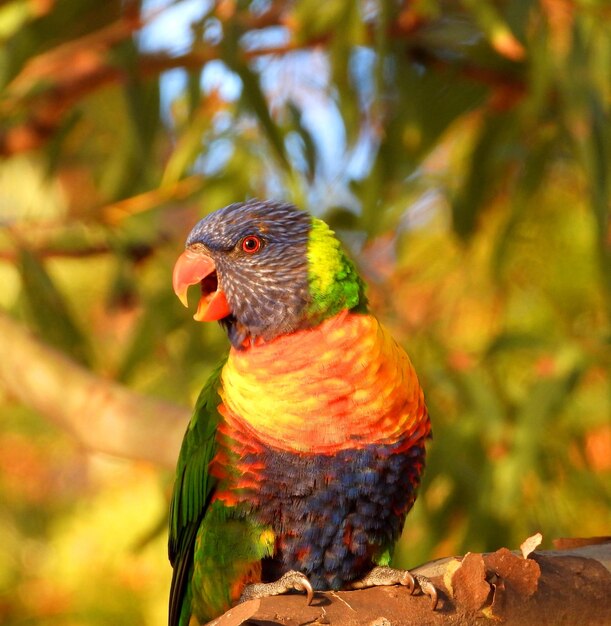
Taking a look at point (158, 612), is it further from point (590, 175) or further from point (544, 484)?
point (590, 175)

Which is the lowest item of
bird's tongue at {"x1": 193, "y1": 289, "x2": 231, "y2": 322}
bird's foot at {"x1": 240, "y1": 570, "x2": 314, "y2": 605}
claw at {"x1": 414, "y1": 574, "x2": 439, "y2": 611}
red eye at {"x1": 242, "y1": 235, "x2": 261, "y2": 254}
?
bird's foot at {"x1": 240, "y1": 570, "x2": 314, "y2": 605}

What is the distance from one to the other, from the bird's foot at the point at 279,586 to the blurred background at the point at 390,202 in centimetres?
56

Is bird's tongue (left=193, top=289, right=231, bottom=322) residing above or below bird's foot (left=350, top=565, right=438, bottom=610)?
above

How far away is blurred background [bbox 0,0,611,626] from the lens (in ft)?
8.13

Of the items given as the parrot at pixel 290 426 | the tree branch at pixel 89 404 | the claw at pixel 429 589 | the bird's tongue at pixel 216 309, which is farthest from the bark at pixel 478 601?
the tree branch at pixel 89 404

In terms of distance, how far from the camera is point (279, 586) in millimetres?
1577

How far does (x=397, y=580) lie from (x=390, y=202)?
63.4 inches

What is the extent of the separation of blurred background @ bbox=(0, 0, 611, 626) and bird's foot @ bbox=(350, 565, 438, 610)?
0.60 m

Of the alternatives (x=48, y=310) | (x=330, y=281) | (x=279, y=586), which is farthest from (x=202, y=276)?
(x=48, y=310)

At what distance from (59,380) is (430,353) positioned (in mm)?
1151

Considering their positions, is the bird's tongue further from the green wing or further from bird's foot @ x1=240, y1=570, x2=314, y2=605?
bird's foot @ x1=240, y1=570, x2=314, y2=605

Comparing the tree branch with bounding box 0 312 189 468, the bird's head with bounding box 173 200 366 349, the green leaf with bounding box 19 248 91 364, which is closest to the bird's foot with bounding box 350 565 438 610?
the bird's head with bounding box 173 200 366 349

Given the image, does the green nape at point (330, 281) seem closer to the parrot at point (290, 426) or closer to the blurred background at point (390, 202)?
the parrot at point (290, 426)

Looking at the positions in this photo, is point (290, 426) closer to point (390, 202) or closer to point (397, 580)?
point (397, 580)
